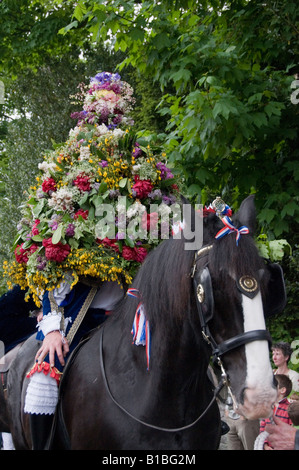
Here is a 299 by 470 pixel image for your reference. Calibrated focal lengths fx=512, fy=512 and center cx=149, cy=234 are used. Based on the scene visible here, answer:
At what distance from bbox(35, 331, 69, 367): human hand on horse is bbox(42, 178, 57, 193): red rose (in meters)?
1.02

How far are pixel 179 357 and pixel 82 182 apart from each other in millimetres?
1416

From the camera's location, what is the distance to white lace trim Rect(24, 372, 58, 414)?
3.02 meters

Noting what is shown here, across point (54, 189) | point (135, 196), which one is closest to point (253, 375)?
point (135, 196)

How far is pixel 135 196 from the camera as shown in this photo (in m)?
3.53

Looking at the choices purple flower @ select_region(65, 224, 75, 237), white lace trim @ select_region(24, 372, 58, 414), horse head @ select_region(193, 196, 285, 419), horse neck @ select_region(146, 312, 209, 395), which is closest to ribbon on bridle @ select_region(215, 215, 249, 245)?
horse head @ select_region(193, 196, 285, 419)

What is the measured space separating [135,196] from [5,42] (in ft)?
27.0

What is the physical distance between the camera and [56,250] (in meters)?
3.22

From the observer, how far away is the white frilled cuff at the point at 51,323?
317 cm

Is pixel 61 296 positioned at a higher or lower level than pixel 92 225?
lower

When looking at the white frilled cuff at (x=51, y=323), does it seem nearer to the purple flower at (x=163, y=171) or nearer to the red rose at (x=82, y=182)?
the red rose at (x=82, y=182)

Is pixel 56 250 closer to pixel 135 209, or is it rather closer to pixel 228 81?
pixel 135 209

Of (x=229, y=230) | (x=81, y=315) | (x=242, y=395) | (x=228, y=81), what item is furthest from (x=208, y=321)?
(x=228, y=81)

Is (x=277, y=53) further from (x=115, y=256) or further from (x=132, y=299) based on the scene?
(x=132, y=299)
